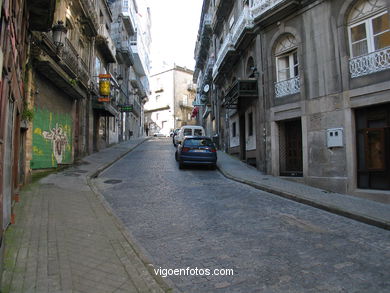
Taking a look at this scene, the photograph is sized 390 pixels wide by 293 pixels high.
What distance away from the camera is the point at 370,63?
8.89 m

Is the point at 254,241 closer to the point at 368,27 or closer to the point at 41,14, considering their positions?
the point at 368,27

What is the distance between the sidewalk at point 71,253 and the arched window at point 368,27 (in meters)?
8.97

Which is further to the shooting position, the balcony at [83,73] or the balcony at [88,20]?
A: the balcony at [88,20]

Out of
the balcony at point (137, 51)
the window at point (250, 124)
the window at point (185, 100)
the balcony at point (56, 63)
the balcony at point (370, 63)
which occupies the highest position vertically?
the balcony at point (137, 51)

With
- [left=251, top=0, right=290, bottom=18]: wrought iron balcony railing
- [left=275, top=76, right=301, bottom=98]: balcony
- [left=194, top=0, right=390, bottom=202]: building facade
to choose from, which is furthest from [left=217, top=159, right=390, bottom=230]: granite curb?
[left=251, top=0, right=290, bottom=18]: wrought iron balcony railing

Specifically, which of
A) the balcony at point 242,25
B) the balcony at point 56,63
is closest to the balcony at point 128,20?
the balcony at point 56,63

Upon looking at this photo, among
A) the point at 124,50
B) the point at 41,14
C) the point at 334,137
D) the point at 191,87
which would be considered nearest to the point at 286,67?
the point at 334,137

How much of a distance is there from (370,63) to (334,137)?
245 centimetres

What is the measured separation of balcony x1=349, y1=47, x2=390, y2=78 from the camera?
28.0 ft

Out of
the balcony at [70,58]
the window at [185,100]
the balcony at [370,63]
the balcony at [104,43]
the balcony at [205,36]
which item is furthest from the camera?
the window at [185,100]

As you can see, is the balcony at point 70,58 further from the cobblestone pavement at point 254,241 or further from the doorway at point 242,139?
the doorway at point 242,139

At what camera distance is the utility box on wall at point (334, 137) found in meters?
9.55

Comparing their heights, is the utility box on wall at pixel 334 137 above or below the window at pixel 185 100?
below

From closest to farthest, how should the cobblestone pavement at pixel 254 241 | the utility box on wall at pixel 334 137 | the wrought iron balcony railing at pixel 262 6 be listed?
the cobblestone pavement at pixel 254 241 → the utility box on wall at pixel 334 137 → the wrought iron balcony railing at pixel 262 6
